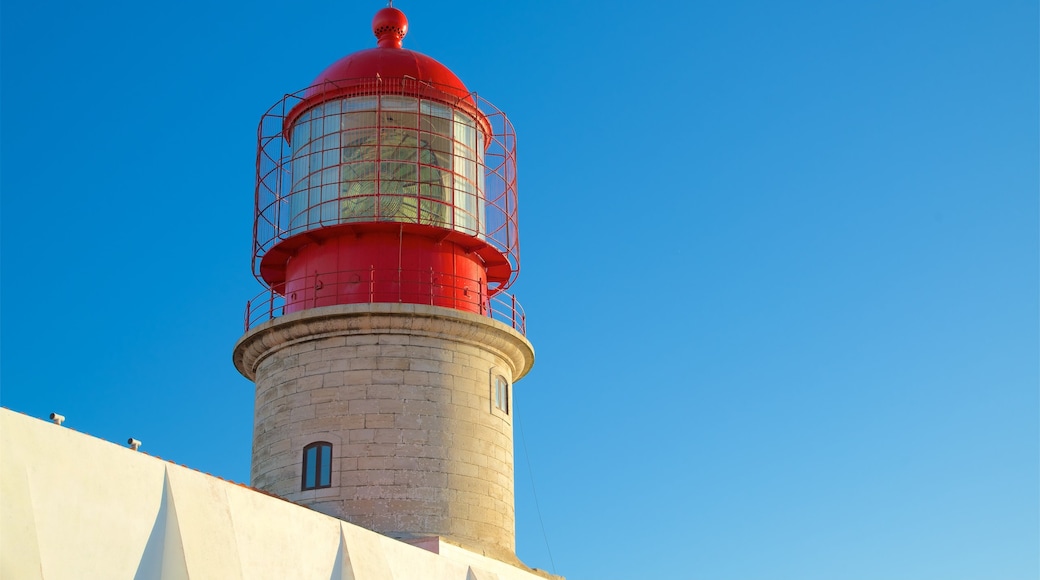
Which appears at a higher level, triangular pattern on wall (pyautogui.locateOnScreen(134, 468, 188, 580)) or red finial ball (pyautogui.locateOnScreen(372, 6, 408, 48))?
red finial ball (pyautogui.locateOnScreen(372, 6, 408, 48))

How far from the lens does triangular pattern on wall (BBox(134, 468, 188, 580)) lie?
1201 centimetres

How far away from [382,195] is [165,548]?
28.2ft

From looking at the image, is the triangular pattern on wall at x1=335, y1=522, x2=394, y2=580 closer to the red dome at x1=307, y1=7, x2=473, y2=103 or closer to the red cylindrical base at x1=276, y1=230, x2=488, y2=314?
the red cylindrical base at x1=276, y1=230, x2=488, y2=314

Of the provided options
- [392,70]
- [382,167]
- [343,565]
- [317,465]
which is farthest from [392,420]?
[392,70]

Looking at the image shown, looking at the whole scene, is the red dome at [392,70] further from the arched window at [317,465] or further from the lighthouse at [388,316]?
the arched window at [317,465]

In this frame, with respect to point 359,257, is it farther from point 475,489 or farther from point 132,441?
point 132,441

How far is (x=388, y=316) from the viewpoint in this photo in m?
19.2

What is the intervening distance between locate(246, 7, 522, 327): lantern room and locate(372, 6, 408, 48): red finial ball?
29cm

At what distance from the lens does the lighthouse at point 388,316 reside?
1884 cm

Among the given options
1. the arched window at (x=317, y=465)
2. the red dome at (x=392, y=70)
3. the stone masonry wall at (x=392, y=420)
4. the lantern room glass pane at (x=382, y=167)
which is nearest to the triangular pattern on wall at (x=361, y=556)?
the stone masonry wall at (x=392, y=420)

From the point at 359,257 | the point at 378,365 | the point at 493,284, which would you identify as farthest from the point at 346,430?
the point at 493,284

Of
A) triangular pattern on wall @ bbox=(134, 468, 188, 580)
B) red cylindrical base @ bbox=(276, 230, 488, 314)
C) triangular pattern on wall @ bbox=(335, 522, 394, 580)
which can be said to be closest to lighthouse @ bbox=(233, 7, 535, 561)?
red cylindrical base @ bbox=(276, 230, 488, 314)

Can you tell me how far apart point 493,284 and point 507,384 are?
1.92m

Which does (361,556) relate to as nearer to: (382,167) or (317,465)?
(317,465)
